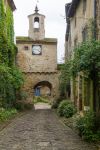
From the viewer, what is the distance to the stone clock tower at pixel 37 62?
4278cm

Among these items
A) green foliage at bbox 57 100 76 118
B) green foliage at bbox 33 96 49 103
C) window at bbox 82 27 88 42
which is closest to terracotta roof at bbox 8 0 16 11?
window at bbox 82 27 88 42

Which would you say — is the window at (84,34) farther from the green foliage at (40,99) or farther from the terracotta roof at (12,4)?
the green foliage at (40,99)

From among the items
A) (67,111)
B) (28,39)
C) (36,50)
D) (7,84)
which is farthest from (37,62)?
(67,111)

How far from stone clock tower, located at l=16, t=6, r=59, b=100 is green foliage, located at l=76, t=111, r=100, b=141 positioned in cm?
2674

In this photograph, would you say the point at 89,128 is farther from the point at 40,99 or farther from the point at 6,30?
the point at 40,99

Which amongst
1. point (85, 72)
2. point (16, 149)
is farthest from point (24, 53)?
point (16, 149)

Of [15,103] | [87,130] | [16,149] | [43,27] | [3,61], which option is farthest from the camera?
[43,27]

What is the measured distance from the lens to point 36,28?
150ft

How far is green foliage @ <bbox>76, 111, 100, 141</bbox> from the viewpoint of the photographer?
45.0 ft

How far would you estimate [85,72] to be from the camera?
15312 millimetres

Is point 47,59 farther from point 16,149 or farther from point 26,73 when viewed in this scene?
Answer: point 16,149

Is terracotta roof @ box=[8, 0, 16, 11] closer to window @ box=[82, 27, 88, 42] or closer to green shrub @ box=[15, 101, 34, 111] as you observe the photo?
green shrub @ box=[15, 101, 34, 111]

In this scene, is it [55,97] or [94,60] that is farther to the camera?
[55,97]

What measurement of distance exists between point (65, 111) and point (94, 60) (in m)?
11.4
